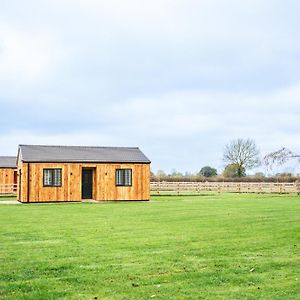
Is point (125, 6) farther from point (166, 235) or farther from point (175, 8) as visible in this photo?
point (166, 235)

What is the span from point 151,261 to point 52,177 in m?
22.0

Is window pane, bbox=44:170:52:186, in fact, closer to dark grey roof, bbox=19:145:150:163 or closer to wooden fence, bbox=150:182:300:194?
dark grey roof, bbox=19:145:150:163

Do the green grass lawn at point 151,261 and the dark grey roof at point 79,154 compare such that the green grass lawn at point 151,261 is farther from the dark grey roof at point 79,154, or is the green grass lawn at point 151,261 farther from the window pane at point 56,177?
the dark grey roof at point 79,154

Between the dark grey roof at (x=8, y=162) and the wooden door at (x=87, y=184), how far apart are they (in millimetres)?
14333

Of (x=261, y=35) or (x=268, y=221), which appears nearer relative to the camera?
(x=268, y=221)

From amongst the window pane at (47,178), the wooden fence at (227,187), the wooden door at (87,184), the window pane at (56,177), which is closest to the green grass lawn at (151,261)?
the window pane at (47,178)

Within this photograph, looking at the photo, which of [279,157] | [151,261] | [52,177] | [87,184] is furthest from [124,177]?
[151,261]

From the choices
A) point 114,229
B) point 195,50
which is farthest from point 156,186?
point 114,229

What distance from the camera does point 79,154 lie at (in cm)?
3064

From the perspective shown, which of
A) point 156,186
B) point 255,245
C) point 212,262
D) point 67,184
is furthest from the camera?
point 156,186

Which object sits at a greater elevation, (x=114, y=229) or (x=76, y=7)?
(x=76, y=7)

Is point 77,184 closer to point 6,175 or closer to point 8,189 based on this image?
point 8,189

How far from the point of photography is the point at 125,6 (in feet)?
42.5

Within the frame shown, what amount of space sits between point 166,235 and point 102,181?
19.1m
